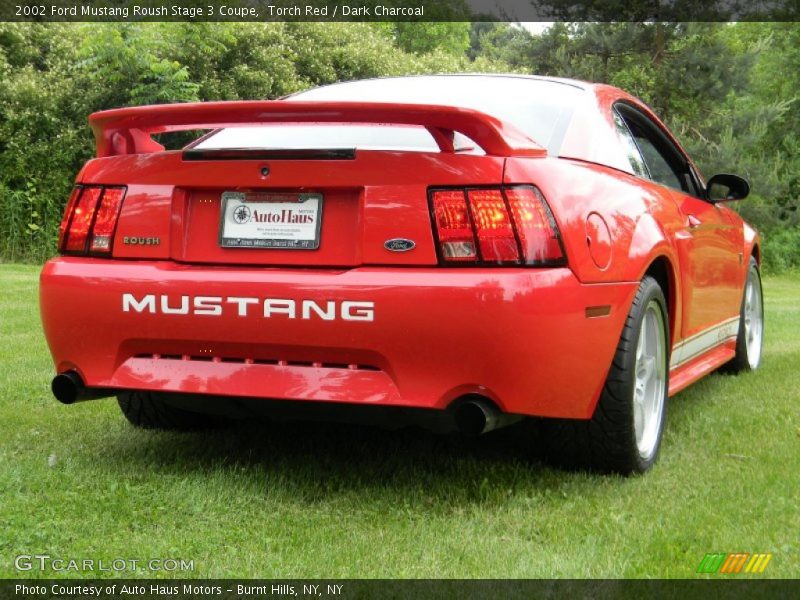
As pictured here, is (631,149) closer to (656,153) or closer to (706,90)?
(656,153)

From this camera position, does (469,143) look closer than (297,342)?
No

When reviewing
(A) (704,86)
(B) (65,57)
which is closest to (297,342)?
(B) (65,57)

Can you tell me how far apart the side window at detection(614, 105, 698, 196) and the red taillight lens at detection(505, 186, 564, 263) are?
1.27 m

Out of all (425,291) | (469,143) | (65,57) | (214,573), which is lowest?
(65,57)

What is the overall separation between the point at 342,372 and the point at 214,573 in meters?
0.82

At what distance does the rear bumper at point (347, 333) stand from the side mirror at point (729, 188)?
7.16 feet

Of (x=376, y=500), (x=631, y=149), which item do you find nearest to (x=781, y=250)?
(x=631, y=149)

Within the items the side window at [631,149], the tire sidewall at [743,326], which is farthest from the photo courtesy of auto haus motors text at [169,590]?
the tire sidewall at [743,326]

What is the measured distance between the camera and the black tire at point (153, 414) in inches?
172

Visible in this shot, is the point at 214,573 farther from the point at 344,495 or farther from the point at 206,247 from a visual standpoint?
the point at 206,247

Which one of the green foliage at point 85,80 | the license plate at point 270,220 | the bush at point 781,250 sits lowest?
the bush at point 781,250

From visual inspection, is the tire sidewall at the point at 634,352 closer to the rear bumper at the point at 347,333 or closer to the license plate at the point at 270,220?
the rear bumper at the point at 347,333

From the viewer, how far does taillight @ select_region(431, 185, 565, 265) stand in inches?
127

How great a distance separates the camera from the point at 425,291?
3191mm
